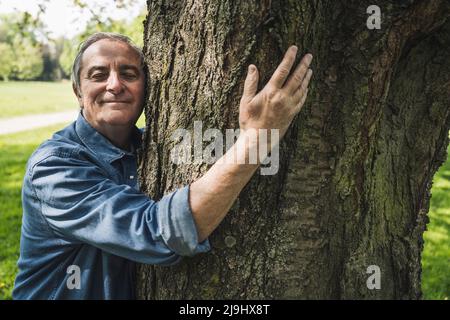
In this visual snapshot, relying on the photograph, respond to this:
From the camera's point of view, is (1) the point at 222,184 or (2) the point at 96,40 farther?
(2) the point at 96,40

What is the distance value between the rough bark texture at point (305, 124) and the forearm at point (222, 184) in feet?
0.52

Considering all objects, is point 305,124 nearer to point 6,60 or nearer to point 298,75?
point 298,75

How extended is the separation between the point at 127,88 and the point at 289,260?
1.13 meters

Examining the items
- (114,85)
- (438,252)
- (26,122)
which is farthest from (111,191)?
(26,122)

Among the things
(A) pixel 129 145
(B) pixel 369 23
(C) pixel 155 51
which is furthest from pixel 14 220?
(B) pixel 369 23

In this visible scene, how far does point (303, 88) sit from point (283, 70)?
4.7 inches

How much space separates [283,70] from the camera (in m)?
1.73

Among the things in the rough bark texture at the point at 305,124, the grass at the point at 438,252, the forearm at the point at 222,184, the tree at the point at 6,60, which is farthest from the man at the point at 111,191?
the tree at the point at 6,60

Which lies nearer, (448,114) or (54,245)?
(54,245)

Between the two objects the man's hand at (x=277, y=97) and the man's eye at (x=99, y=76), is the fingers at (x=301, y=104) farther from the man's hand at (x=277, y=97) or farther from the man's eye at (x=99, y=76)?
the man's eye at (x=99, y=76)

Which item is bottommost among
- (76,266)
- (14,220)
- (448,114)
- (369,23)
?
(14,220)

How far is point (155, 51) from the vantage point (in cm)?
201

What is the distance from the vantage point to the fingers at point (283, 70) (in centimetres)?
172
